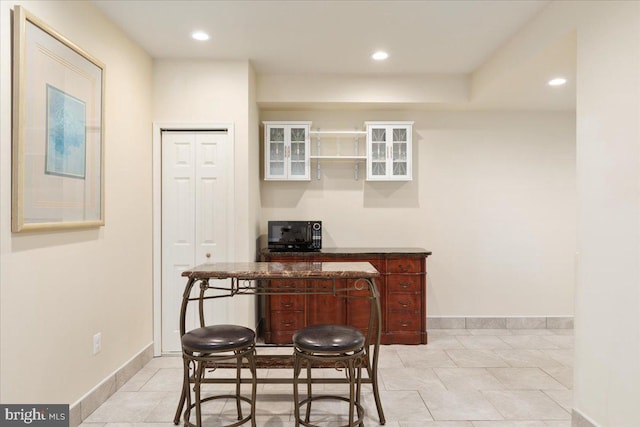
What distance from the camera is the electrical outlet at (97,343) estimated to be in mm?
2680

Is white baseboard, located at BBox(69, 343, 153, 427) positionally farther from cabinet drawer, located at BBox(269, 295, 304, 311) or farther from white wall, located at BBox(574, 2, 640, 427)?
white wall, located at BBox(574, 2, 640, 427)

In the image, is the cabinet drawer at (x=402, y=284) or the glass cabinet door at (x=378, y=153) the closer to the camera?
the cabinet drawer at (x=402, y=284)

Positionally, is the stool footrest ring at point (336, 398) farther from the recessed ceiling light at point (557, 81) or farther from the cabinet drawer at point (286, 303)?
the recessed ceiling light at point (557, 81)

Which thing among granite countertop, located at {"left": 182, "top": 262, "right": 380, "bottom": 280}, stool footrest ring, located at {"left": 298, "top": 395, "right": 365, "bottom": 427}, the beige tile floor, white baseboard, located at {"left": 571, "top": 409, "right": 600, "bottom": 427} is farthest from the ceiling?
stool footrest ring, located at {"left": 298, "top": 395, "right": 365, "bottom": 427}

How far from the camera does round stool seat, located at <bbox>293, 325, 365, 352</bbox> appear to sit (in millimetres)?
2139

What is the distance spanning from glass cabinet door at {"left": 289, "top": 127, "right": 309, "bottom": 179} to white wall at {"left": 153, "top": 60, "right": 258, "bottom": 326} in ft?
2.21

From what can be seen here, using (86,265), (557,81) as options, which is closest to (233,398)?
(86,265)

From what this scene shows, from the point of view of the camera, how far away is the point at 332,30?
3.11 m

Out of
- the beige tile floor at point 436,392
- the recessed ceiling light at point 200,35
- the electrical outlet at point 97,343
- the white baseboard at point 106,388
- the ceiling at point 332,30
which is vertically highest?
the ceiling at point 332,30

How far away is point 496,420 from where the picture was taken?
253cm

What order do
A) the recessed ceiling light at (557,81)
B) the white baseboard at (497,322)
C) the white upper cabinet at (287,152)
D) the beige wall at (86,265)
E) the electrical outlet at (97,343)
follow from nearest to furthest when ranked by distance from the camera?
the beige wall at (86,265), the electrical outlet at (97,343), the recessed ceiling light at (557,81), the white upper cabinet at (287,152), the white baseboard at (497,322)

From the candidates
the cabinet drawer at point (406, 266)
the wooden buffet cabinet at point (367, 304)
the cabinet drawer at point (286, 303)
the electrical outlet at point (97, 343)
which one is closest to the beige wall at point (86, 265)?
the electrical outlet at point (97, 343)

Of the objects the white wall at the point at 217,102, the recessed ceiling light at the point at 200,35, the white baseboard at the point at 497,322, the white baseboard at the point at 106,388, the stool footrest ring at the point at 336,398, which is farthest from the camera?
the white baseboard at the point at 497,322

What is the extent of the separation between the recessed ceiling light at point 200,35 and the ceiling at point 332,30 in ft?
0.15
